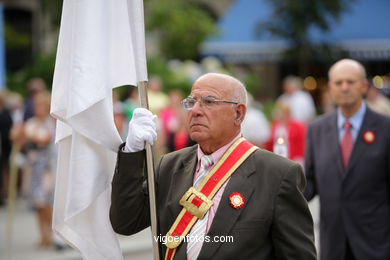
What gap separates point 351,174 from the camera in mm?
5578

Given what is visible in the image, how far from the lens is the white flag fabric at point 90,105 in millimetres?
3863

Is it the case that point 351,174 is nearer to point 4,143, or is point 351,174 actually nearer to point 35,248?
point 35,248

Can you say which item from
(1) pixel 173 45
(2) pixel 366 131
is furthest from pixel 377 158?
(1) pixel 173 45

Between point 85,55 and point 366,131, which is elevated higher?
point 85,55

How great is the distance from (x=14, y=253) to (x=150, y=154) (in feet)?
21.2

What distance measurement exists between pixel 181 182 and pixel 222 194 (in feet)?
0.93

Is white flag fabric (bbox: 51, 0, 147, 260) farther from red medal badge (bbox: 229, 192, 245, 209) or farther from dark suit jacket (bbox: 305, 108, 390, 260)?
dark suit jacket (bbox: 305, 108, 390, 260)

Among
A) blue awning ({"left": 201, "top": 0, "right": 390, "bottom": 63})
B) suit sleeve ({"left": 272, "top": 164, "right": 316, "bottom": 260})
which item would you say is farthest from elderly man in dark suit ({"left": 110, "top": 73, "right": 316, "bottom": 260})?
blue awning ({"left": 201, "top": 0, "right": 390, "bottom": 63})

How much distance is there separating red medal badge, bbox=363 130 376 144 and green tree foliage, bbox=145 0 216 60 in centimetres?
1640

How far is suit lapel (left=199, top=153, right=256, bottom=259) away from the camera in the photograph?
373 cm

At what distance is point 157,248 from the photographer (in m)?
3.82

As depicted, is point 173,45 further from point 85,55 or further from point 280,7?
point 85,55

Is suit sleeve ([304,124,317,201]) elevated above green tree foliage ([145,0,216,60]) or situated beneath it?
situated beneath

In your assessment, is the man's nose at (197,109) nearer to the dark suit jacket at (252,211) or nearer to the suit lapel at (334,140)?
the dark suit jacket at (252,211)
